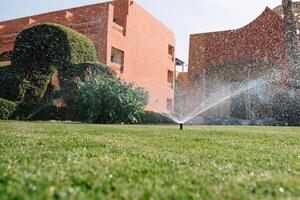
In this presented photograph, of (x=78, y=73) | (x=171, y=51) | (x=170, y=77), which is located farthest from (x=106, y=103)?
(x=171, y=51)

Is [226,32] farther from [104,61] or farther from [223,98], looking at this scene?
[104,61]

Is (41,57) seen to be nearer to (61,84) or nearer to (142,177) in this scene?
(61,84)

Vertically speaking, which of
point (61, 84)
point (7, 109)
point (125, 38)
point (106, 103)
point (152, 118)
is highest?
point (125, 38)

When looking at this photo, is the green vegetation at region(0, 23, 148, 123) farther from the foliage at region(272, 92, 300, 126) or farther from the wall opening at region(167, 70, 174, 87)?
the wall opening at region(167, 70, 174, 87)

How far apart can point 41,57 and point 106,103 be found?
6.89m

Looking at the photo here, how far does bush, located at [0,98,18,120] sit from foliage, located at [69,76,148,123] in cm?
316

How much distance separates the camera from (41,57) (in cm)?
2173

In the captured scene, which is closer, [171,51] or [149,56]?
[149,56]

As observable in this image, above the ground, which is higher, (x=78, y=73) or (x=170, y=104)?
(x=78, y=73)

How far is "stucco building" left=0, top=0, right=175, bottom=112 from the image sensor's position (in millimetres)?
24984

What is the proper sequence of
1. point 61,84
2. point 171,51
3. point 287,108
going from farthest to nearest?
point 171,51 → point 287,108 → point 61,84

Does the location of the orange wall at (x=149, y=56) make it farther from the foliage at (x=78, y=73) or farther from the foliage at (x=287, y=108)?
the foliage at (x=287, y=108)

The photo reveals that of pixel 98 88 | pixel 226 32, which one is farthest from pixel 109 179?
pixel 226 32

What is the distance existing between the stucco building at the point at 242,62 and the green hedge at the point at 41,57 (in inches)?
448
